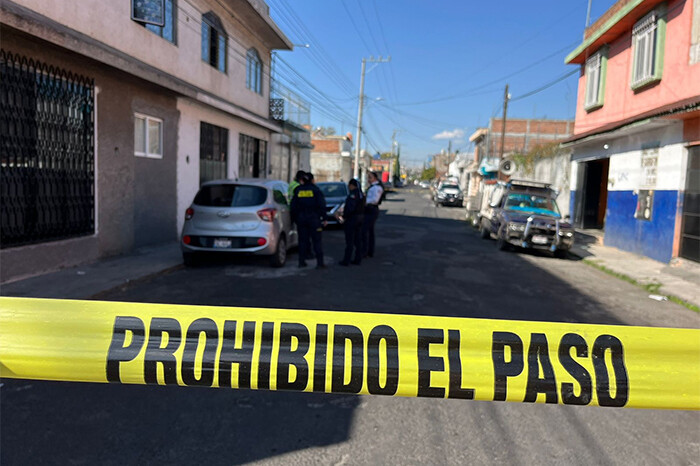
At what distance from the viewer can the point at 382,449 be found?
3.29 meters

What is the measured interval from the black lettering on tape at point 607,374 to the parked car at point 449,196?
36058mm

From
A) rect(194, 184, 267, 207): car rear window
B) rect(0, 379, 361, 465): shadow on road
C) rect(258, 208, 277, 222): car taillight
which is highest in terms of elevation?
rect(194, 184, 267, 207): car rear window

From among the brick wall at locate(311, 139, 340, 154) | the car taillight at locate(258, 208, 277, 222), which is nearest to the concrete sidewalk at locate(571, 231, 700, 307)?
the car taillight at locate(258, 208, 277, 222)

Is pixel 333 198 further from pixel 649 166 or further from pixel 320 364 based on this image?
pixel 320 364

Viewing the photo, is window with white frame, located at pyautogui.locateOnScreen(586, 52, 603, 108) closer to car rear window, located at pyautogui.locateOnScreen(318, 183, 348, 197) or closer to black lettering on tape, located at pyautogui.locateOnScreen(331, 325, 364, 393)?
car rear window, located at pyautogui.locateOnScreen(318, 183, 348, 197)

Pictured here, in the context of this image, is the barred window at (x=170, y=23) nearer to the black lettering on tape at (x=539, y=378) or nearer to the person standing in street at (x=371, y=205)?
the person standing in street at (x=371, y=205)

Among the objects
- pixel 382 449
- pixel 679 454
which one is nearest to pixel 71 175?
pixel 382 449

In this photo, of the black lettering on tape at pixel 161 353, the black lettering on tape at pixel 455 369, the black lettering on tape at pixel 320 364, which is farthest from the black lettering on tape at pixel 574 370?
the black lettering on tape at pixel 161 353

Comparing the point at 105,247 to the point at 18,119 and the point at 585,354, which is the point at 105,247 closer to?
the point at 18,119

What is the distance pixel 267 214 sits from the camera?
30.0 ft

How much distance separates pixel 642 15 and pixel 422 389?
15301mm

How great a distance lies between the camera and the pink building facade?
1159 cm

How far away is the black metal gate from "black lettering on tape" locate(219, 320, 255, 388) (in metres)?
6.51

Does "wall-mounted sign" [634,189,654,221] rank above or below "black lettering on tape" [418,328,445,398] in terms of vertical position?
above
